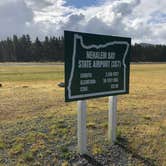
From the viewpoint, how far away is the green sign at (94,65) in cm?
578

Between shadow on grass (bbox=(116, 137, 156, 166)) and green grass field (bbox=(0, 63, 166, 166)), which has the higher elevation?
green grass field (bbox=(0, 63, 166, 166))

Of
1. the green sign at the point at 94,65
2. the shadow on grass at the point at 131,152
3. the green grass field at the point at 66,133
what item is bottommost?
the shadow on grass at the point at 131,152

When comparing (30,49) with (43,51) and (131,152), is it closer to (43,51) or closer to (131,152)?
(43,51)

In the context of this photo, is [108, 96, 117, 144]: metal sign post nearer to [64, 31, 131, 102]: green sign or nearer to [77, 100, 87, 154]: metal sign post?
[64, 31, 131, 102]: green sign

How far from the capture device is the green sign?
5777mm

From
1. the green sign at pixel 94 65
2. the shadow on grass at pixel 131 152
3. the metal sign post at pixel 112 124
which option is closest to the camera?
the green sign at pixel 94 65

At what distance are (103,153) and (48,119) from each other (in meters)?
2.75

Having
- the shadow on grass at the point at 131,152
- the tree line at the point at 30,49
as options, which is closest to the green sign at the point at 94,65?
the shadow on grass at the point at 131,152

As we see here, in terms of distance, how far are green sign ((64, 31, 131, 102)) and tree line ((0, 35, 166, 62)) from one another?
9309 centimetres

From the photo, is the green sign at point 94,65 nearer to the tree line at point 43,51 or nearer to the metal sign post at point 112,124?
the metal sign post at point 112,124

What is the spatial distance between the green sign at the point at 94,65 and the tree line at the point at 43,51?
93091mm

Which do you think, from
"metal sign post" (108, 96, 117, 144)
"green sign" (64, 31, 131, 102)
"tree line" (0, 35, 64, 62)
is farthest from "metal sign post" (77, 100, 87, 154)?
"tree line" (0, 35, 64, 62)

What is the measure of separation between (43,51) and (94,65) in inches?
3911

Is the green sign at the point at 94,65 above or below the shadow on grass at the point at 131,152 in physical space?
above
